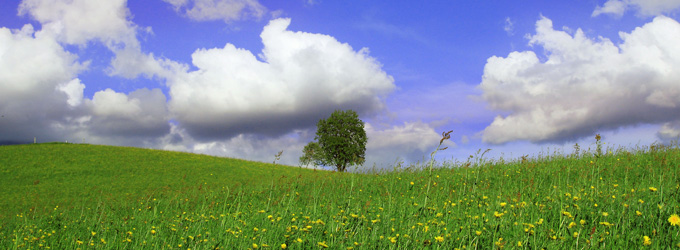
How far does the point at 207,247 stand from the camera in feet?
14.6

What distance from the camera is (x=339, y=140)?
47562 mm

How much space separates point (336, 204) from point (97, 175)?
2401cm

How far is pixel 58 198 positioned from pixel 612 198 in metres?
24.5

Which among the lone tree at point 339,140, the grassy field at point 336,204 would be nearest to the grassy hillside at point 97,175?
the grassy field at point 336,204

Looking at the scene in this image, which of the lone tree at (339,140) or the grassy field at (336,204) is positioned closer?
the grassy field at (336,204)

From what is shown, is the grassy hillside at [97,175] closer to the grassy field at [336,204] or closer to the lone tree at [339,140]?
the grassy field at [336,204]

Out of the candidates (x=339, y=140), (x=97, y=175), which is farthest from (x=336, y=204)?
(x=339, y=140)

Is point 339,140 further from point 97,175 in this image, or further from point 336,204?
point 336,204

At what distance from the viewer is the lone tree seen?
47719 millimetres

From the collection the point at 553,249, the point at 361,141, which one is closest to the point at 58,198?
the point at 553,249

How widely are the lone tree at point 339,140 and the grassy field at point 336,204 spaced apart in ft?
53.5

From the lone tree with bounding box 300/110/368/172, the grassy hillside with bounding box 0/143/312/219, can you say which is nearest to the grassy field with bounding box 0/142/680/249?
the grassy hillside with bounding box 0/143/312/219

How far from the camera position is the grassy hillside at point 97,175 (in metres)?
20.5

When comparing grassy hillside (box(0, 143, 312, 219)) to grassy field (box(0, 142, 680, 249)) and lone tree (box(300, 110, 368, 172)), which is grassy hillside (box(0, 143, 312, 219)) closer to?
grassy field (box(0, 142, 680, 249))
